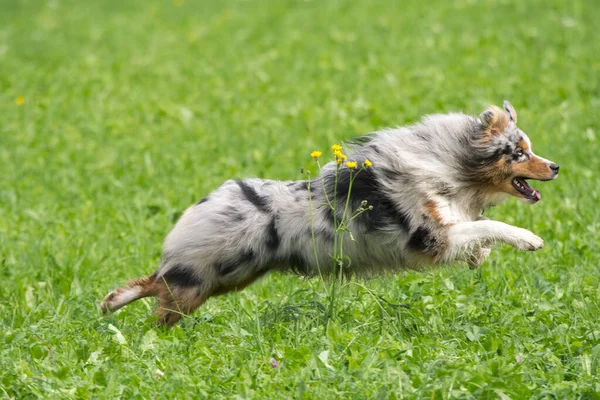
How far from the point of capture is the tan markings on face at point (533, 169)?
504 centimetres

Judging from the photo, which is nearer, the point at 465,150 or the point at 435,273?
the point at 465,150

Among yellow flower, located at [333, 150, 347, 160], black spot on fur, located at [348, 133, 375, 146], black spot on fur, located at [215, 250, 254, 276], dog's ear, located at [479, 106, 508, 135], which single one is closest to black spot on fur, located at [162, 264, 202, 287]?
black spot on fur, located at [215, 250, 254, 276]

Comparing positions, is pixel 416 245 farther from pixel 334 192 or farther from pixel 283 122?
pixel 283 122

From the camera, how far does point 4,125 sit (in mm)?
10672

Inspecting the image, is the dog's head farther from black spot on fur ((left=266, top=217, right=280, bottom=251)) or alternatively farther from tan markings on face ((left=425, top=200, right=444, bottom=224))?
black spot on fur ((left=266, top=217, right=280, bottom=251))

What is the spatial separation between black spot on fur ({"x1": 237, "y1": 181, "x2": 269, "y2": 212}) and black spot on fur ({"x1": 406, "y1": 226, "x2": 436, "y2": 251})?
2.66 feet

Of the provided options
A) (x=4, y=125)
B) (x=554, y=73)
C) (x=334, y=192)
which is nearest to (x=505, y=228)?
(x=334, y=192)

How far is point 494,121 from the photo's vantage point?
5078 mm

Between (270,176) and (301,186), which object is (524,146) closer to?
(301,186)

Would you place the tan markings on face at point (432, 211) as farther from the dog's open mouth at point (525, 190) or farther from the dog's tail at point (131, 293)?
the dog's tail at point (131, 293)

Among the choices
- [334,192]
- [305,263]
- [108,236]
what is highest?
[334,192]

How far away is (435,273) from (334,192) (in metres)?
1.16

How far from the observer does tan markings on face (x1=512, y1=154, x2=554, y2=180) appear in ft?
16.5

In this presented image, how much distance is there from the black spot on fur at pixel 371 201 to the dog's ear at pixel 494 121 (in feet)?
2.00
